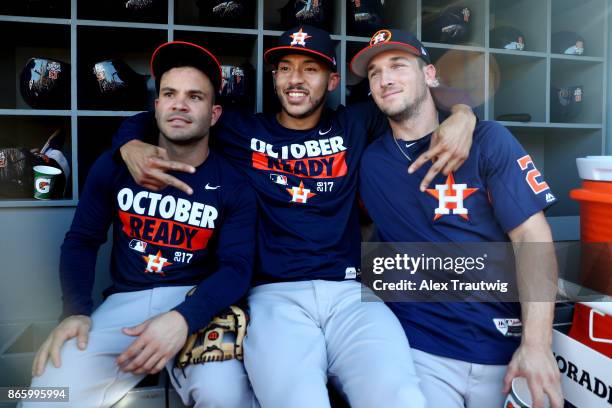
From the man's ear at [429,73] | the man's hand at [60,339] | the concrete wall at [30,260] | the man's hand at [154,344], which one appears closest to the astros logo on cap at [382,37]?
the man's ear at [429,73]

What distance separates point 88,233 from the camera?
1327 mm

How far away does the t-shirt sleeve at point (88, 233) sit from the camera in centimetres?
127

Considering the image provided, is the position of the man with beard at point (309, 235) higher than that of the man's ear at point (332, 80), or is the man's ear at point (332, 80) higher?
the man's ear at point (332, 80)

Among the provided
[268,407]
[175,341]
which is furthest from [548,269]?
[175,341]

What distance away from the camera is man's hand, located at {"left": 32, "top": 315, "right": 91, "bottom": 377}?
3.57ft

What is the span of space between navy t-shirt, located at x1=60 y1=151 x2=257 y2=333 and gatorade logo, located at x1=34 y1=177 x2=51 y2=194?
0.56 m

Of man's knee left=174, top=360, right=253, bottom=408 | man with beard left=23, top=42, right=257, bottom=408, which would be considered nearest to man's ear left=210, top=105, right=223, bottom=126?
man with beard left=23, top=42, right=257, bottom=408

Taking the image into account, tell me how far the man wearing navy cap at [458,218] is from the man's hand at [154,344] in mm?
618

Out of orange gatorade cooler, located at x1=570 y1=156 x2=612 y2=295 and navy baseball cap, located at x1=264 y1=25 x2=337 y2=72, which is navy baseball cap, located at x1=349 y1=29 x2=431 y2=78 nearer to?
navy baseball cap, located at x1=264 y1=25 x2=337 y2=72

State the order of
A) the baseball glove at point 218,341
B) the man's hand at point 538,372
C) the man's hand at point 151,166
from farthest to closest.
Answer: the man's hand at point 151,166, the baseball glove at point 218,341, the man's hand at point 538,372

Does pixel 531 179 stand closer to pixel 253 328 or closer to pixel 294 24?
pixel 253 328

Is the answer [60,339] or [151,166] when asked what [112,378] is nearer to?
[60,339]

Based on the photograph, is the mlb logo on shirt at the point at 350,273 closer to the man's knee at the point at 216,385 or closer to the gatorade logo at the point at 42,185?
the man's knee at the point at 216,385

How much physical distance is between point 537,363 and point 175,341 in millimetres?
871
